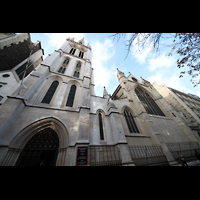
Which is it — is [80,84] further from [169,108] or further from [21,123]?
[169,108]

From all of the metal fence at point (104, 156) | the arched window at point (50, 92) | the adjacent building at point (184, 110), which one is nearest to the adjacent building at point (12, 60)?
the arched window at point (50, 92)

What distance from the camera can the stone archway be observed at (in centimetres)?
419

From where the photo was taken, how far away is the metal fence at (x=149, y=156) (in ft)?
21.3

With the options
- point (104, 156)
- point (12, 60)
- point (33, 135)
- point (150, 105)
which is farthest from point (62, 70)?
point (150, 105)

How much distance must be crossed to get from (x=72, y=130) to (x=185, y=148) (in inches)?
508

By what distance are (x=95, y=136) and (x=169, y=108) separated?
532 inches

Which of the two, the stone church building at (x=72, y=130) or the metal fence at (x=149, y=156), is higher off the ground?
the stone church building at (x=72, y=130)

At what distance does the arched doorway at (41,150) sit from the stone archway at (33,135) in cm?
20

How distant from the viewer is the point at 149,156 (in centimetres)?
692

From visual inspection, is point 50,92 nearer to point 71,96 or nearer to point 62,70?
point 71,96

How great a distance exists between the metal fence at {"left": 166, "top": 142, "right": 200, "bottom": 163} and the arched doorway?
11.3m

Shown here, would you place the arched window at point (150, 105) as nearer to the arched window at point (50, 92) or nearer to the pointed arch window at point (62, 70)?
the arched window at point (50, 92)
